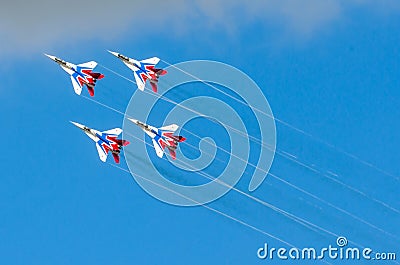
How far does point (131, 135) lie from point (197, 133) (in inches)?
59.0

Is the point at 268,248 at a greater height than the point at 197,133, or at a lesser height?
lesser

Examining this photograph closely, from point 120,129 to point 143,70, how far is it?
4.63ft

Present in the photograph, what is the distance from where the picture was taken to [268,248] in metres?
27.4

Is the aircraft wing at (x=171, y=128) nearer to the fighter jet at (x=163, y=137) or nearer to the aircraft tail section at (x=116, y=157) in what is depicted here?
the fighter jet at (x=163, y=137)

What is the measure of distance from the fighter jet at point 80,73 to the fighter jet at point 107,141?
0.92m

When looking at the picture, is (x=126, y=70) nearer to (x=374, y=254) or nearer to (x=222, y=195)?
(x=222, y=195)

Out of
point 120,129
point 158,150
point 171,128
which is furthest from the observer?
point 158,150

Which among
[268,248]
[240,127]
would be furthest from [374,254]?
[240,127]

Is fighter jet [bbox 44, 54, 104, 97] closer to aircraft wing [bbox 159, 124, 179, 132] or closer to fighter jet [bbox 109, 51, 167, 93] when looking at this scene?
fighter jet [bbox 109, 51, 167, 93]

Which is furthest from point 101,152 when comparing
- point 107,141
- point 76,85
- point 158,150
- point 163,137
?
point 76,85

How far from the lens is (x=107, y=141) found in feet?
89.9

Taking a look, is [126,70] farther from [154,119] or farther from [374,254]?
[374,254]

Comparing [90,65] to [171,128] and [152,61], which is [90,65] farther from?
[171,128]

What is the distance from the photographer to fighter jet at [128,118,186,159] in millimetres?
27375
